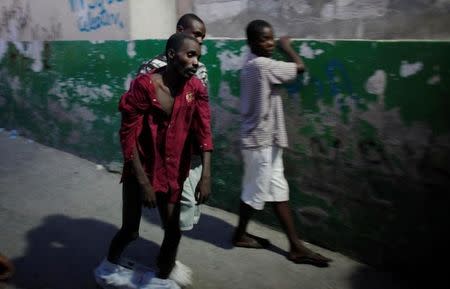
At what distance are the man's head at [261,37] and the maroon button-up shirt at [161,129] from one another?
574 millimetres

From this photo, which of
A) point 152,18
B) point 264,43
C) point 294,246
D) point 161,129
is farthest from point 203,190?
point 152,18

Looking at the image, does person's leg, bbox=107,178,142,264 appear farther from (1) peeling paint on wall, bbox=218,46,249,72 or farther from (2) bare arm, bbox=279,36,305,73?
(1) peeling paint on wall, bbox=218,46,249,72

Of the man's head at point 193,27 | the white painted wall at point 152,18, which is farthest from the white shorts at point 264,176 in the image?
the white painted wall at point 152,18

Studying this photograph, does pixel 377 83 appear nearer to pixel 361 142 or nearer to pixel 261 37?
pixel 361 142

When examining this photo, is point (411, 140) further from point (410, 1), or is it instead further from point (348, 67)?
point (410, 1)

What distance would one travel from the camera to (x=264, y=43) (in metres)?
2.94

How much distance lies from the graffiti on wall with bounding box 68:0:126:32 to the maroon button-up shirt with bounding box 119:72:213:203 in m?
3.36

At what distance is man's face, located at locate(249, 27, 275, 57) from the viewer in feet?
9.54

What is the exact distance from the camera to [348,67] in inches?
118

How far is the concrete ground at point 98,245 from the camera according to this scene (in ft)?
9.69

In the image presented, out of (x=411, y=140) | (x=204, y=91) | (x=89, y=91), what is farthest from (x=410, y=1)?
(x=89, y=91)

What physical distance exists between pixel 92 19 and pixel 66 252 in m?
3.63

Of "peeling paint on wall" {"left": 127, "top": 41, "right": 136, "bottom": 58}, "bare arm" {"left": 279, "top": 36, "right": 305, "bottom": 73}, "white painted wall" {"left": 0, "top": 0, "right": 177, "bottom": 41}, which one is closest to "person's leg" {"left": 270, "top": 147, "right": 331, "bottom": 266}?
"bare arm" {"left": 279, "top": 36, "right": 305, "bottom": 73}

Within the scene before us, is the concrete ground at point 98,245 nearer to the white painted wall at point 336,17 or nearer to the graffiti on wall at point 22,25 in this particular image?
the white painted wall at point 336,17
